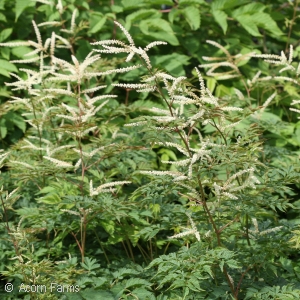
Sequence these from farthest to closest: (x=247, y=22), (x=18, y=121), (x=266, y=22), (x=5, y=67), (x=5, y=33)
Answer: (x=266, y=22) → (x=247, y=22) → (x=5, y=33) → (x=18, y=121) → (x=5, y=67)

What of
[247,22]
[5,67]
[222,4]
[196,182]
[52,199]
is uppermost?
[196,182]

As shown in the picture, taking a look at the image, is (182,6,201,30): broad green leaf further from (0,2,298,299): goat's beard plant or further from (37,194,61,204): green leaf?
(37,194,61,204): green leaf

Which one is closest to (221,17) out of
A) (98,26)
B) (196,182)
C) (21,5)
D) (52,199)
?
(98,26)

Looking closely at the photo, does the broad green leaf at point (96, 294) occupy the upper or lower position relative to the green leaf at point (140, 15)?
lower

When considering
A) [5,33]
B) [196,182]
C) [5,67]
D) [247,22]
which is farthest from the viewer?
[247,22]

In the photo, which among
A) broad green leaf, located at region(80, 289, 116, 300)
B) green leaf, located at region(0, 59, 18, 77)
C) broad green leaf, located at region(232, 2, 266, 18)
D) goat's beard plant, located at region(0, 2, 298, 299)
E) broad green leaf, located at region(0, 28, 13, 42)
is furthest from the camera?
broad green leaf, located at region(232, 2, 266, 18)

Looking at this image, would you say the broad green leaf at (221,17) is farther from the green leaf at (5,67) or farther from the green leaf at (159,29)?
the green leaf at (5,67)

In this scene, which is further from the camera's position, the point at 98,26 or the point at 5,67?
the point at 98,26

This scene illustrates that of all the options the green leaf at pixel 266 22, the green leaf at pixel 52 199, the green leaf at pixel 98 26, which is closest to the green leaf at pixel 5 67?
the green leaf at pixel 98 26

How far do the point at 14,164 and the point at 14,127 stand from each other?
4.89 feet

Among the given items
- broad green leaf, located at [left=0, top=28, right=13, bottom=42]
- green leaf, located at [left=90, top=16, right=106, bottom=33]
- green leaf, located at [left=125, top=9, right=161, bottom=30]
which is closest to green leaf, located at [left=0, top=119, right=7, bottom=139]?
broad green leaf, located at [left=0, top=28, right=13, bottom=42]

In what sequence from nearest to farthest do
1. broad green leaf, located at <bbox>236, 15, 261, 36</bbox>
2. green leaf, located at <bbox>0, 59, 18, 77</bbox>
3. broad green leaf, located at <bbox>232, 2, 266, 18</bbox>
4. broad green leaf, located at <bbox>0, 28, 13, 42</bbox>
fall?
green leaf, located at <bbox>0, 59, 18, 77</bbox>, broad green leaf, located at <bbox>0, 28, 13, 42</bbox>, broad green leaf, located at <bbox>236, 15, 261, 36</bbox>, broad green leaf, located at <bbox>232, 2, 266, 18</bbox>

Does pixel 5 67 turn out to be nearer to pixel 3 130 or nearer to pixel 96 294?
pixel 3 130

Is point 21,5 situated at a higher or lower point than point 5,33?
higher
